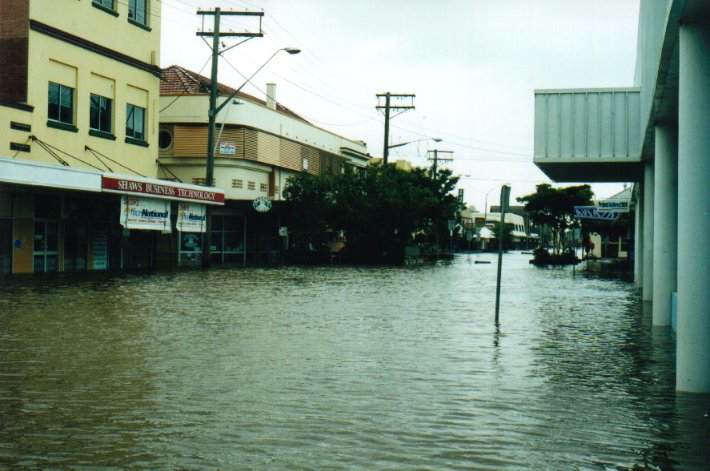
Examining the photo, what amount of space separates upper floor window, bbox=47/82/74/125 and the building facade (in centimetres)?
1729

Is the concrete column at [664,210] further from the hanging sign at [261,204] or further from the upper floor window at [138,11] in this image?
the hanging sign at [261,204]

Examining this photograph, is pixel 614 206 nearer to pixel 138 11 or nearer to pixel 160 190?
pixel 160 190

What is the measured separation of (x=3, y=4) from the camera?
93.2 ft

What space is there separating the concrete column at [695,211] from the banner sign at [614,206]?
3049 cm

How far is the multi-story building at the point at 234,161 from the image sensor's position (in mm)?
45000

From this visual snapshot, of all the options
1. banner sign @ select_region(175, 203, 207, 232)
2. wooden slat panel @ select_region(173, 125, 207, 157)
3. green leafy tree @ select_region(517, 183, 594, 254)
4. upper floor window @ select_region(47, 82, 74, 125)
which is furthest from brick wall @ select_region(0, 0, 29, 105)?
green leafy tree @ select_region(517, 183, 594, 254)

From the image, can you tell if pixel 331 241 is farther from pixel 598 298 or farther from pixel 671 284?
pixel 671 284

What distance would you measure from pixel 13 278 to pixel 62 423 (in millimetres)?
21253

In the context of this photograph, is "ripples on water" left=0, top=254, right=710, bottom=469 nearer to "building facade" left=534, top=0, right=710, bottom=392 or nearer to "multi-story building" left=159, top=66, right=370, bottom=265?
"building facade" left=534, top=0, right=710, bottom=392

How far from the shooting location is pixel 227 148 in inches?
1799

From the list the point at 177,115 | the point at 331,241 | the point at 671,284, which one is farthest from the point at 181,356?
the point at 331,241

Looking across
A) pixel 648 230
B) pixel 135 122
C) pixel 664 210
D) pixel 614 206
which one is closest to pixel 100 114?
pixel 135 122

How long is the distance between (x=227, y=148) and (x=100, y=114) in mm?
13073

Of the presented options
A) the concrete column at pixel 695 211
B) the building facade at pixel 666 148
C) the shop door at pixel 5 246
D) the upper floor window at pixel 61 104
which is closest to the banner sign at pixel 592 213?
the building facade at pixel 666 148
